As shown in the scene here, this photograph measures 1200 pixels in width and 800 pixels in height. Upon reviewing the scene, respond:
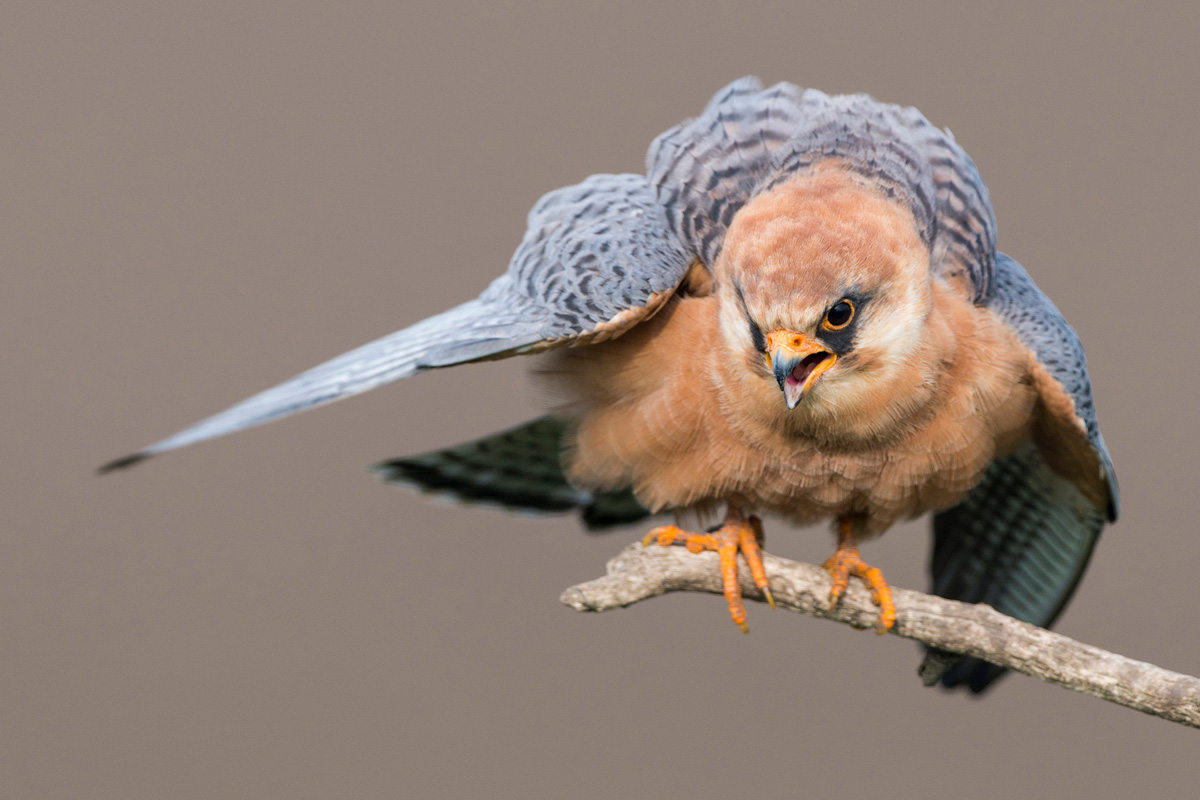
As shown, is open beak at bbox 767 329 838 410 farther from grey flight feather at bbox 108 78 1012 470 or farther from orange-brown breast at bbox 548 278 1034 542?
grey flight feather at bbox 108 78 1012 470

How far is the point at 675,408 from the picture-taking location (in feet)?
9.85

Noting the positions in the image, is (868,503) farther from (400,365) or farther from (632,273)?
(400,365)

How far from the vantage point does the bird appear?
8.79 feet

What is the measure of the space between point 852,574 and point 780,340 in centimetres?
100

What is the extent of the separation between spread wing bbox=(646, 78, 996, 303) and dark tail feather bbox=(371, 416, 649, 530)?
2.74 ft

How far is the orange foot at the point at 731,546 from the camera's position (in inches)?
124

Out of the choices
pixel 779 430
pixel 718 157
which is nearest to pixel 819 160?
pixel 718 157

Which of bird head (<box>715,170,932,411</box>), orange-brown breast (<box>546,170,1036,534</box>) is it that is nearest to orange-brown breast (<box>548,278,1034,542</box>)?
orange-brown breast (<box>546,170,1036,534</box>)

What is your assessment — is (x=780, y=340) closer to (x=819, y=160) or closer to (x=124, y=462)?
(x=819, y=160)

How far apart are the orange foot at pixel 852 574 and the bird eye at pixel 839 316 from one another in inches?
34.1

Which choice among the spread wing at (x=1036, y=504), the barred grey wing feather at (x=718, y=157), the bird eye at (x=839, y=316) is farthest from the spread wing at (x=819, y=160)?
the bird eye at (x=839, y=316)

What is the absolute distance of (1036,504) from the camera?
3.63m

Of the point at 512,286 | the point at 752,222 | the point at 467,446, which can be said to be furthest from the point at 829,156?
the point at 467,446

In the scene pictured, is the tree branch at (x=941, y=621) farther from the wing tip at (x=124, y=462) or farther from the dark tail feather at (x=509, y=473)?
the wing tip at (x=124, y=462)
